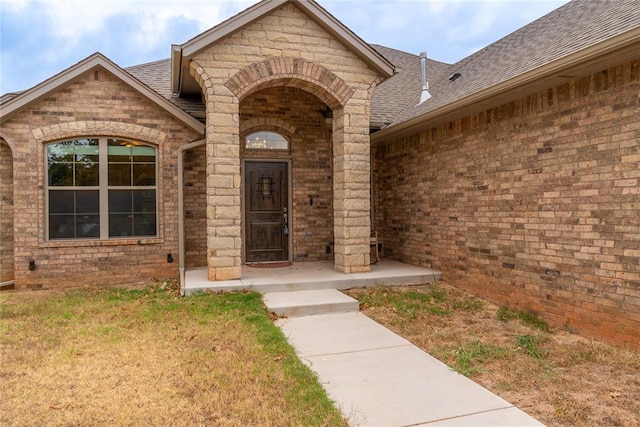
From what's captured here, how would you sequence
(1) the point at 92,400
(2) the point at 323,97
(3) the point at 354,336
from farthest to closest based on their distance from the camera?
(2) the point at 323,97 → (3) the point at 354,336 → (1) the point at 92,400

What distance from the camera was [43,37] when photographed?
62188 millimetres

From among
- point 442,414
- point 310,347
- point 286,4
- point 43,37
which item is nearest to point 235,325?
point 310,347

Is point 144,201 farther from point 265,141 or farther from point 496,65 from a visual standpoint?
point 496,65

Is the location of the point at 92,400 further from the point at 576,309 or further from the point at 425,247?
the point at 425,247

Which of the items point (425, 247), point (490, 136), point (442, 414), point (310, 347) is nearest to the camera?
point (442, 414)

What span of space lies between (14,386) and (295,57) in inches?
235

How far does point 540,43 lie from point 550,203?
2.90 m

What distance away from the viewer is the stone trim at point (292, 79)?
7.04 m

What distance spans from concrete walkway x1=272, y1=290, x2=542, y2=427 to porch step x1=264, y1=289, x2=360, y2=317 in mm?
449

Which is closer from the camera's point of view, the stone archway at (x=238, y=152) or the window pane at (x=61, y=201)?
the stone archway at (x=238, y=152)

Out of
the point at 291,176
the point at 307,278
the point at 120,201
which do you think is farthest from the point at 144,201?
the point at 307,278

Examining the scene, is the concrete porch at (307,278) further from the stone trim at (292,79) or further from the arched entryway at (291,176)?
the stone trim at (292,79)

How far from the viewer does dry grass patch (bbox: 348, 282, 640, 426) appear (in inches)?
129

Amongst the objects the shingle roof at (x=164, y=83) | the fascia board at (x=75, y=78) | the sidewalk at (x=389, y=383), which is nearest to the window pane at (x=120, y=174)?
the fascia board at (x=75, y=78)
